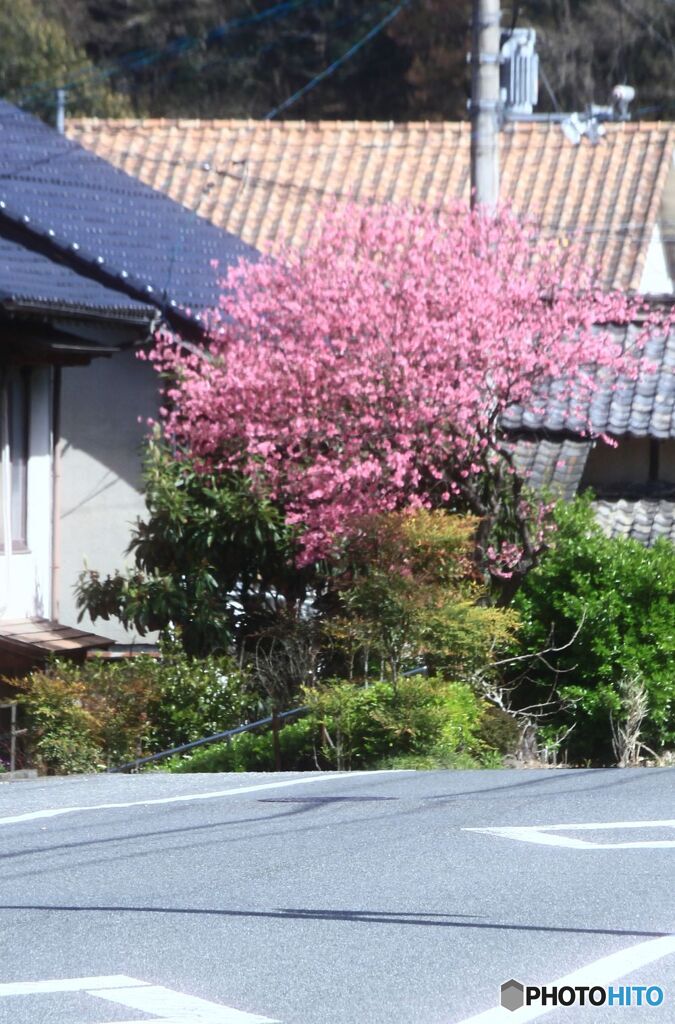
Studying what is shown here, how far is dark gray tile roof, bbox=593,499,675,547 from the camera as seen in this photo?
17.9 meters

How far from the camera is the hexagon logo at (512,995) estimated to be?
5.11 meters

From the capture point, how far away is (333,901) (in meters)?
6.61

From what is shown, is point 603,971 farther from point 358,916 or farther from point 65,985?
point 65,985

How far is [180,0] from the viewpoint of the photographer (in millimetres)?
38031

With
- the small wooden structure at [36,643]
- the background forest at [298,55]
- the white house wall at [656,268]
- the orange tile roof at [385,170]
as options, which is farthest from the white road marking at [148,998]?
the background forest at [298,55]

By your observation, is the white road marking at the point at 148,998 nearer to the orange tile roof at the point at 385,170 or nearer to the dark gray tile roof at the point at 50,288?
the dark gray tile roof at the point at 50,288

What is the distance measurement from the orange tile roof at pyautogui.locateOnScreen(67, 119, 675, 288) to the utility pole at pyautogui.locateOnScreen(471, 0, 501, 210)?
10617mm

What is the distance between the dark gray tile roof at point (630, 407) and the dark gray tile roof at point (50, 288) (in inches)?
215

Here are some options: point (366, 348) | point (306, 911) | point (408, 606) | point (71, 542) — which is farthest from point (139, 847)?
point (71, 542)

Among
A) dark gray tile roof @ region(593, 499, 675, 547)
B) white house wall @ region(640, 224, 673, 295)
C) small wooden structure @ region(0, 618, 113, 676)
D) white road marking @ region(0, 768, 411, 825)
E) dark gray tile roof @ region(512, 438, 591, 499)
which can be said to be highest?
white house wall @ region(640, 224, 673, 295)

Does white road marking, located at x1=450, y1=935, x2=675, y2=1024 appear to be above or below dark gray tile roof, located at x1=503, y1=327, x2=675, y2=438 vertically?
below

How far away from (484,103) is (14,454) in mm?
5742

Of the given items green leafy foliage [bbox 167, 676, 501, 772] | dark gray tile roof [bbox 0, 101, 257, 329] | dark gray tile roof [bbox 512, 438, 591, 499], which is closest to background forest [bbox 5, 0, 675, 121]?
dark gray tile roof [bbox 0, 101, 257, 329]

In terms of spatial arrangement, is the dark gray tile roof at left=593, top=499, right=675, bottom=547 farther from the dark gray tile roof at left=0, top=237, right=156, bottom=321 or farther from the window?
the window
